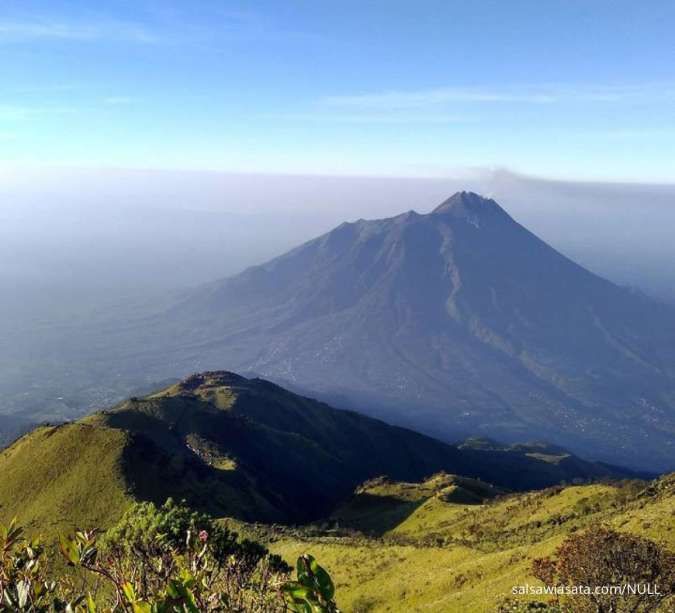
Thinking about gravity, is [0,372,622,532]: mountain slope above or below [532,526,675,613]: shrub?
below

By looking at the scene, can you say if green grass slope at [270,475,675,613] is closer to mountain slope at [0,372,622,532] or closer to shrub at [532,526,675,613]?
shrub at [532,526,675,613]

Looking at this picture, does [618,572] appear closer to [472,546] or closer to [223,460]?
[472,546]

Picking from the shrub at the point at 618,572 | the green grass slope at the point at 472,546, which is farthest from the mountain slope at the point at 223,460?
the shrub at the point at 618,572

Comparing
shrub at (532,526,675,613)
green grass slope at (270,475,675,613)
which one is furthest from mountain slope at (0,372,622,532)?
shrub at (532,526,675,613)

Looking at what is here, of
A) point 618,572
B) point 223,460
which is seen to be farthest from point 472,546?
point 223,460

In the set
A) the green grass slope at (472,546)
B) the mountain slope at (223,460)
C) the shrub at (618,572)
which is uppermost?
the shrub at (618,572)

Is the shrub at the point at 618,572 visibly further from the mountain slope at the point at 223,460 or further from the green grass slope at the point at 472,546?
the mountain slope at the point at 223,460

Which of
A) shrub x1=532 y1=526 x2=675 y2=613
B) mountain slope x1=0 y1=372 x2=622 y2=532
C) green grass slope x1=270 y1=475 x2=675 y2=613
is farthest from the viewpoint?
mountain slope x1=0 y1=372 x2=622 y2=532

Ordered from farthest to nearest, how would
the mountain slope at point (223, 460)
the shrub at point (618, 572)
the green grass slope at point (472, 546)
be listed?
the mountain slope at point (223, 460) < the green grass slope at point (472, 546) < the shrub at point (618, 572)

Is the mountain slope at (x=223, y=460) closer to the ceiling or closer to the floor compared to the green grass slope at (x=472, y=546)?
closer to the floor
